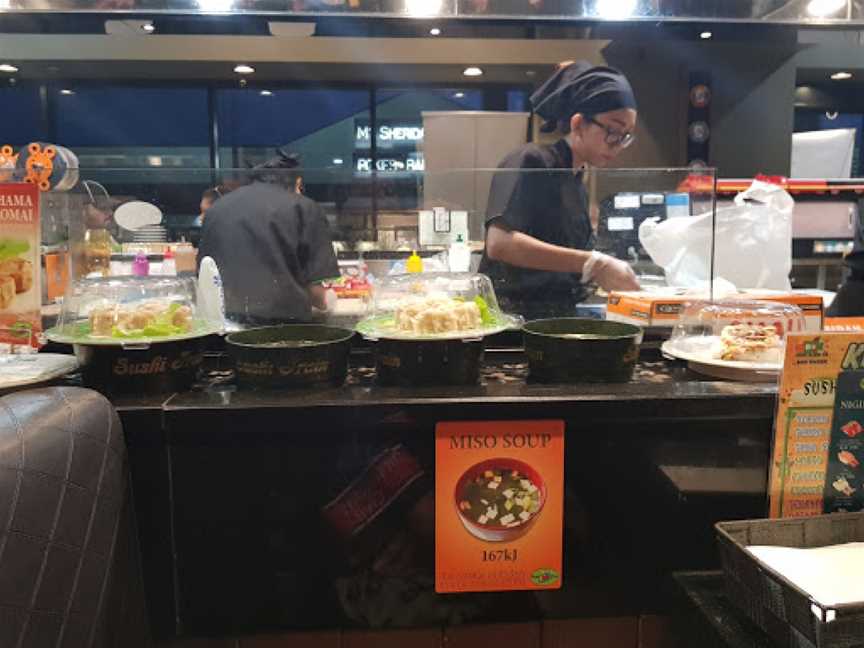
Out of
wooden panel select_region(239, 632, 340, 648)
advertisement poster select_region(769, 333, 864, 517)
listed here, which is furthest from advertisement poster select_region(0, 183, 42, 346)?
advertisement poster select_region(769, 333, 864, 517)

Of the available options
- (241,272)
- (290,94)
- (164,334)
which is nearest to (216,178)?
(241,272)

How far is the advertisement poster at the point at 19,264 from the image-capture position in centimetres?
117

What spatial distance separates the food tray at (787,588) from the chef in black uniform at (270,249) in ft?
3.02

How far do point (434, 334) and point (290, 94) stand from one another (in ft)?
22.2

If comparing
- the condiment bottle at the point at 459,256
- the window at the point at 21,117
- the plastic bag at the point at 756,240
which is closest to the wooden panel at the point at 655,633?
the condiment bottle at the point at 459,256

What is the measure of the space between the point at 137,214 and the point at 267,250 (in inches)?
12.9

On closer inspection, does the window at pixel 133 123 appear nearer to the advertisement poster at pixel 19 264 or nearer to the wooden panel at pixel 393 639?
the advertisement poster at pixel 19 264

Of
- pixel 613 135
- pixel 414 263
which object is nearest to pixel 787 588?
pixel 414 263

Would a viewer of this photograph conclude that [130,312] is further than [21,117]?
No

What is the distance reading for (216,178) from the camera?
1.51m

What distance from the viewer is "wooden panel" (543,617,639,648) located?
1.20 m

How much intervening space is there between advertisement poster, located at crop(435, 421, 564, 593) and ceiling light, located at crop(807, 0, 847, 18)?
1335 mm

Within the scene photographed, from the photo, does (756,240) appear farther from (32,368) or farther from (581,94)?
(32,368)

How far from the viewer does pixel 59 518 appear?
81cm
